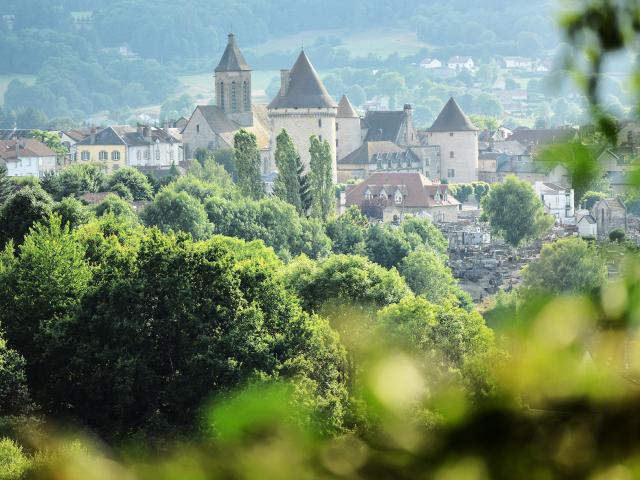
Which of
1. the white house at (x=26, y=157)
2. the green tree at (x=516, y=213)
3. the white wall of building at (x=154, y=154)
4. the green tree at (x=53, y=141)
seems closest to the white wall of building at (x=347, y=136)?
the white wall of building at (x=154, y=154)

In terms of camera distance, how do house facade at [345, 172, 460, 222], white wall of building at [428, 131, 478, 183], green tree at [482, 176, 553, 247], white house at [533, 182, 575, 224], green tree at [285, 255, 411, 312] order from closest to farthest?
green tree at [285, 255, 411, 312]
green tree at [482, 176, 553, 247]
white house at [533, 182, 575, 224]
house facade at [345, 172, 460, 222]
white wall of building at [428, 131, 478, 183]

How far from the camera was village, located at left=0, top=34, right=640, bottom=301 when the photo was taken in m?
75.9

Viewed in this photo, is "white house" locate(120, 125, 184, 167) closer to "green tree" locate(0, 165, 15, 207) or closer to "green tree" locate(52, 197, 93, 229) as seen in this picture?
"green tree" locate(0, 165, 15, 207)

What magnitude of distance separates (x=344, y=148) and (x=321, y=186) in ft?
128

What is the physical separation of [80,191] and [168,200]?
244 inches

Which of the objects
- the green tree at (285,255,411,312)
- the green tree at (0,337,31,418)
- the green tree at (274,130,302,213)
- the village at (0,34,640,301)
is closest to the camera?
the green tree at (0,337,31,418)

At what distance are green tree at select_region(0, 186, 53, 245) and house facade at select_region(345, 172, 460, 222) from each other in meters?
40.9

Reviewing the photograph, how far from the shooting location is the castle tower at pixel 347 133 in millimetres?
99938

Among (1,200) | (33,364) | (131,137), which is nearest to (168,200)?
(1,200)

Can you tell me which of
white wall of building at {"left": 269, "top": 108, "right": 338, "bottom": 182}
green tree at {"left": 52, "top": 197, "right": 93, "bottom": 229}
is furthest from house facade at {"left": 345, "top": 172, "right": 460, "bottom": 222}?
green tree at {"left": 52, "top": 197, "right": 93, "bottom": 229}

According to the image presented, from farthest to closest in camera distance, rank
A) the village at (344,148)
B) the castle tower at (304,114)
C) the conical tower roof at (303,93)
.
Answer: the conical tower roof at (303,93)
the castle tower at (304,114)
the village at (344,148)

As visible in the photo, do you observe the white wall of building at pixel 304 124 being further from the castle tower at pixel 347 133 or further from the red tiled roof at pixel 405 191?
the castle tower at pixel 347 133

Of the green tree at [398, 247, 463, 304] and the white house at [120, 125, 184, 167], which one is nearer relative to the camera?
the green tree at [398, 247, 463, 304]

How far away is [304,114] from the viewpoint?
271ft
